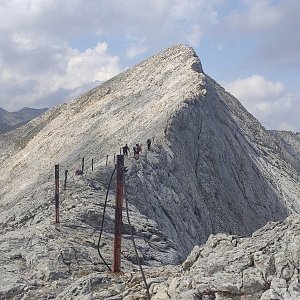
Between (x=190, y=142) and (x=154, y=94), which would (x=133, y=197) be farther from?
(x=154, y=94)

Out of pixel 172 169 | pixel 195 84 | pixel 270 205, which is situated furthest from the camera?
pixel 195 84

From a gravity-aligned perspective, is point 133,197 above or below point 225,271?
above

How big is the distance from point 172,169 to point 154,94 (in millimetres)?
28007

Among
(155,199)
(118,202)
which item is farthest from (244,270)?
(155,199)

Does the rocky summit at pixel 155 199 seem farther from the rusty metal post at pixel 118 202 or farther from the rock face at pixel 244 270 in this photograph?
the rusty metal post at pixel 118 202

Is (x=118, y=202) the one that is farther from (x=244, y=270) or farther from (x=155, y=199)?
(x=155, y=199)

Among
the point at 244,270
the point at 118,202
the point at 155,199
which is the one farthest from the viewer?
the point at 155,199

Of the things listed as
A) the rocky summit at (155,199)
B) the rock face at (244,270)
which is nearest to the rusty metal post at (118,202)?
the rocky summit at (155,199)

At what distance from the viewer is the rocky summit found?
38.7ft

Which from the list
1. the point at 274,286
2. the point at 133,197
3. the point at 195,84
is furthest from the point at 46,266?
the point at 195,84

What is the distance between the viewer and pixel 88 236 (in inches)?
808

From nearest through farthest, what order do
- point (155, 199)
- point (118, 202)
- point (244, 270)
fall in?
point (244, 270), point (118, 202), point (155, 199)

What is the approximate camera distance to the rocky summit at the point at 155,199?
1180 cm

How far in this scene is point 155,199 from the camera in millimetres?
30797
